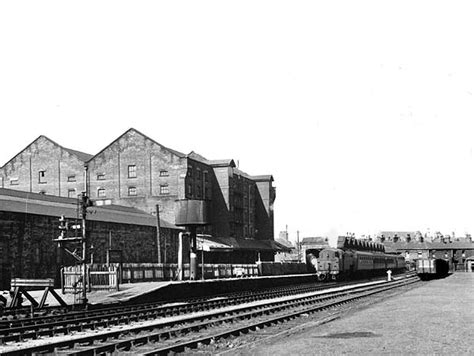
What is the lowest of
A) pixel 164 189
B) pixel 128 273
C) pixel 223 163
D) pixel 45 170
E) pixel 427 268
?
pixel 427 268

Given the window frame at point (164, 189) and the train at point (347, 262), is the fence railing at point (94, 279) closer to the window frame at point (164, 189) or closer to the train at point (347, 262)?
the train at point (347, 262)

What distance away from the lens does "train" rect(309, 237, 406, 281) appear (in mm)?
53219

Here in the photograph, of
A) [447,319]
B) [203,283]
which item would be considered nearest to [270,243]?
[203,283]

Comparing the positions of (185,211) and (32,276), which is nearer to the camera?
(32,276)

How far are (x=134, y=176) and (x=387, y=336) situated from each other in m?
54.5

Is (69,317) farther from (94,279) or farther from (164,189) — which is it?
(164,189)

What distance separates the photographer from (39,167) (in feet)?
234

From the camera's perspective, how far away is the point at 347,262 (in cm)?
5575

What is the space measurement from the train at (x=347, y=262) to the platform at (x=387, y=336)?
28697 mm

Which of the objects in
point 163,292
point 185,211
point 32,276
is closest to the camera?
point 163,292

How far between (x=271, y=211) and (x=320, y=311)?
60.1 m

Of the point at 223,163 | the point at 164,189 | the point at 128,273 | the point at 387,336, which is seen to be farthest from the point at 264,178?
the point at 387,336

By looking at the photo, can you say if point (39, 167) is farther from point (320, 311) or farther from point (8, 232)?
point (320, 311)

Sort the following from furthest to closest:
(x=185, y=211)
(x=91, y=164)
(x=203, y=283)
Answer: (x=91, y=164)
(x=185, y=211)
(x=203, y=283)
